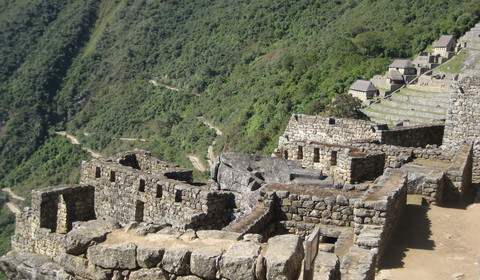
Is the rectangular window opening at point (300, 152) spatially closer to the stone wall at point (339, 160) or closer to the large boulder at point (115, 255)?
the stone wall at point (339, 160)

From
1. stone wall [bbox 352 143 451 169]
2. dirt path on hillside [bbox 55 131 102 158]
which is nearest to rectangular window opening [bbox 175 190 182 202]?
stone wall [bbox 352 143 451 169]

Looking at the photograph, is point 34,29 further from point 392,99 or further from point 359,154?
point 359,154

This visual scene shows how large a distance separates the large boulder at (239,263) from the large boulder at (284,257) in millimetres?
128

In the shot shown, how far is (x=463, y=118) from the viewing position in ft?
50.0

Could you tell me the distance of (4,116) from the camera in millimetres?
81625

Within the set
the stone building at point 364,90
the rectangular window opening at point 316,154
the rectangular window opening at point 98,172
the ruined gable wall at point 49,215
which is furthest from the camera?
the stone building at point 364,90

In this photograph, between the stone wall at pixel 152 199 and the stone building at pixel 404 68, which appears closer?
the stone wall at pixel 152 199

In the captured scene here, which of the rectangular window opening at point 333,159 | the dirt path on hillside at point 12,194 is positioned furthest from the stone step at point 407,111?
the dirt path on hillside at point 12,194

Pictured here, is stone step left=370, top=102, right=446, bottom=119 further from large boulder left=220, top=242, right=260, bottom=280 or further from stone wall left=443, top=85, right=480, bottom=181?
large boulder left=220, top=242, right=260, bottom=280

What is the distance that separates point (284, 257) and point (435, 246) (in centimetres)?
365

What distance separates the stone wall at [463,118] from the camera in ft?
49.2

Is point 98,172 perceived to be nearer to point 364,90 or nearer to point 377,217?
→ point 377,217

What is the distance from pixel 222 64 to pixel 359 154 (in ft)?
249

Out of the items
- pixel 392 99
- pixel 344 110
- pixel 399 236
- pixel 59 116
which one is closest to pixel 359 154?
pixel 399 236
